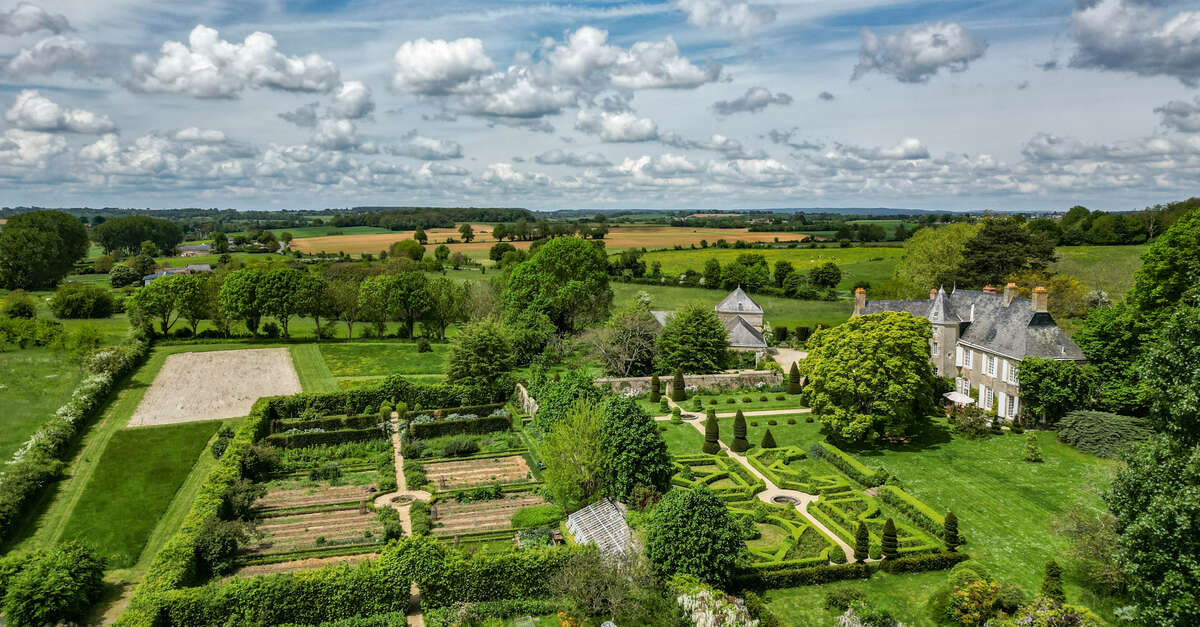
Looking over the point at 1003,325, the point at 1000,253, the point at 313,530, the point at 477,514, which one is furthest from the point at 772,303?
the point at 313,530

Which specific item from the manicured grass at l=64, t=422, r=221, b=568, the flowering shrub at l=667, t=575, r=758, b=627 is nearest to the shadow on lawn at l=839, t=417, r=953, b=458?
the flowering shrub at l=667, t=575, r=758, b=627

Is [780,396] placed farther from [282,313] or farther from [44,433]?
[282,313]

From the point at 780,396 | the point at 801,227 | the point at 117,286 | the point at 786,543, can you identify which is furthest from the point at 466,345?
the point at 801,227

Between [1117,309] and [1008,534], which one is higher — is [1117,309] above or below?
above

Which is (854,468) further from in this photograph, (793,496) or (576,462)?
(576,462)

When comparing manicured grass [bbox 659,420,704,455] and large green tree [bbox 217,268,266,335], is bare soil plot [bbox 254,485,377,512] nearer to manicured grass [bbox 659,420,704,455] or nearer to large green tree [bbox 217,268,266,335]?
manicured grass [bbox 659,420,704,455]

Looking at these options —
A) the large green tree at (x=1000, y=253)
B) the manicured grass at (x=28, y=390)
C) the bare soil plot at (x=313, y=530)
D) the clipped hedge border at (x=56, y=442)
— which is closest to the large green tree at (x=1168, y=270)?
the large green tree at (x=1000, y=253)

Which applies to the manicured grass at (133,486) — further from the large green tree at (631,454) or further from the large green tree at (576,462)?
the large green tree at (631,454)
